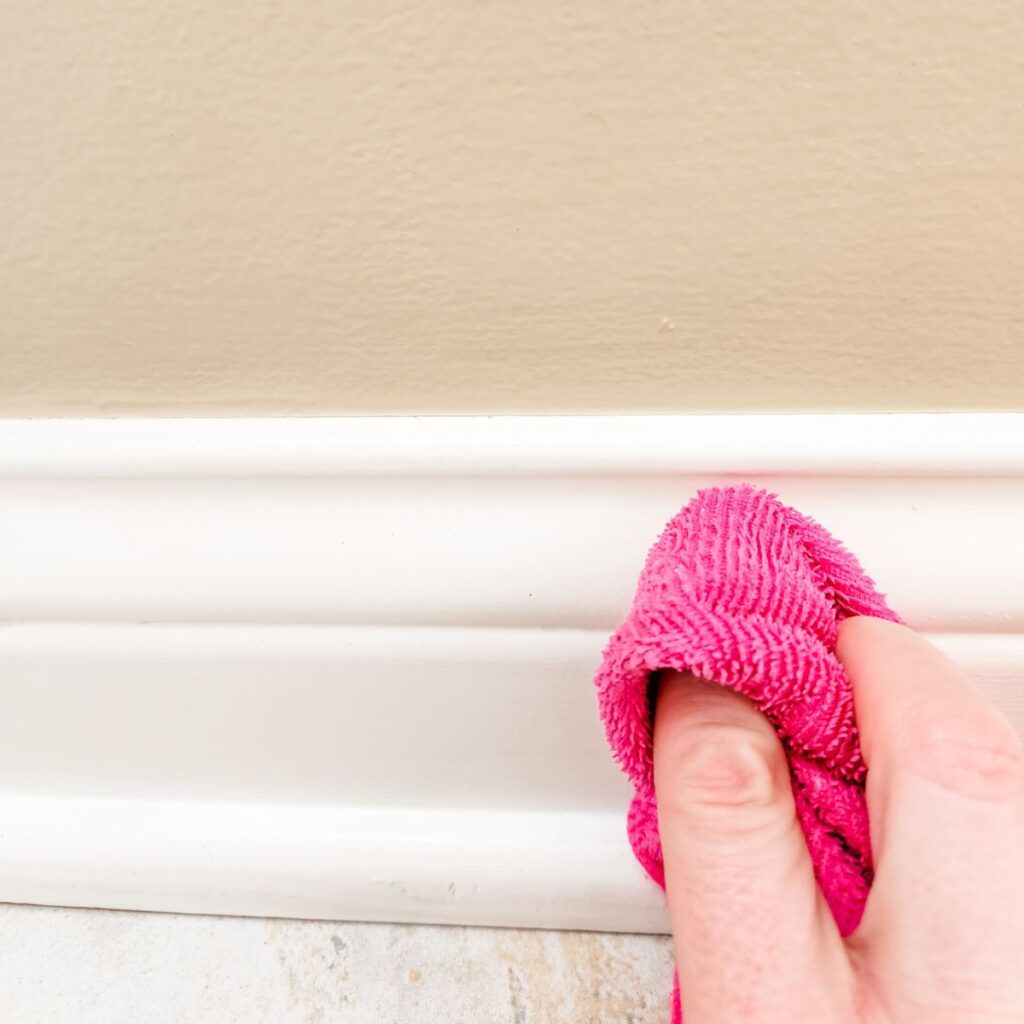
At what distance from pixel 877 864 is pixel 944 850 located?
0.02m

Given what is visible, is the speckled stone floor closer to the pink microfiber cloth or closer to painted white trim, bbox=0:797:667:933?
painted white trim, bbox=0:797:667:933

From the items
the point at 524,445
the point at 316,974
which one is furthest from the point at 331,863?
the point at 524,445

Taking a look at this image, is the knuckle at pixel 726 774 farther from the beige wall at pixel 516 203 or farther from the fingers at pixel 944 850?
the beige wall at pixel 516 203

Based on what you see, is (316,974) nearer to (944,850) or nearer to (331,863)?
(331,863)

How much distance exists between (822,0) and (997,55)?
0.20 feet

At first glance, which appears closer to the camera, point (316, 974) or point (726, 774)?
point (726, 774)

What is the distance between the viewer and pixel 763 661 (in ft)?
0.74

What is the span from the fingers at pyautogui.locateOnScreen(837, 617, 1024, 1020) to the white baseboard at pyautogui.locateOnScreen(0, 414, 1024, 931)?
0.35 ft

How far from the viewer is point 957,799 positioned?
0.20 metres

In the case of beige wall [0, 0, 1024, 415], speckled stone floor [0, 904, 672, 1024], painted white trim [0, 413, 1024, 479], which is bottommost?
speckled stone floor [0, 904, 672, 1024]

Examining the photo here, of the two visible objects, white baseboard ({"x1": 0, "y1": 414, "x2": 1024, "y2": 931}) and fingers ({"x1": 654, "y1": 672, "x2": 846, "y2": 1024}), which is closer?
fingers ({"x1": 654, "y1": 672, "x2": 846, "y2": 1024})

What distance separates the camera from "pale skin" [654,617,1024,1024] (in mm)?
192

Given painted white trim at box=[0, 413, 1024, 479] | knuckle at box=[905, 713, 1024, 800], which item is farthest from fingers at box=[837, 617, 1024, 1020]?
painted white trim at box=[0, 413, 1024, 479]

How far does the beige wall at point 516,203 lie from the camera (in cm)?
26
